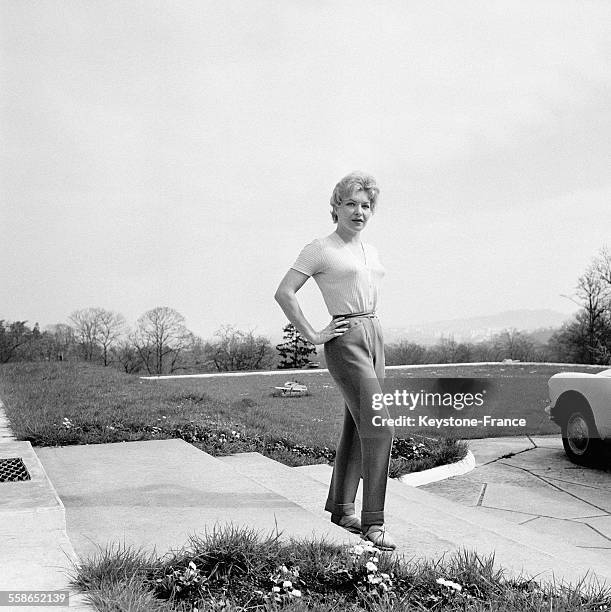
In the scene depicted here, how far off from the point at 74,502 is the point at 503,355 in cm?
1962

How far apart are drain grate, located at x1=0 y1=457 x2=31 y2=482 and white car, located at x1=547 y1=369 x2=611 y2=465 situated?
4.20m

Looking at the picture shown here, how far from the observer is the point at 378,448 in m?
3.30

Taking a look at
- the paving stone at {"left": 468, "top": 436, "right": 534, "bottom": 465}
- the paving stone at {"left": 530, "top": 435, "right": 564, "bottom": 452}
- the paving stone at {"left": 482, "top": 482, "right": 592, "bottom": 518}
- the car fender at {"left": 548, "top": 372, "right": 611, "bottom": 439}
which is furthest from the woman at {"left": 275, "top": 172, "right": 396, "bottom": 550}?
the paving stone at {"left": 530, "top": 435, "right": 564, "bottom": 452}

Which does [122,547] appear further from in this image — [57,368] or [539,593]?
[57,368]

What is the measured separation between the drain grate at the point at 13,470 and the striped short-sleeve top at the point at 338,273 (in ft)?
6.29

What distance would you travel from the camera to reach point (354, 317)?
3.33 metres

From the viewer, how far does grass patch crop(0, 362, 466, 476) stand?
20.1 feet

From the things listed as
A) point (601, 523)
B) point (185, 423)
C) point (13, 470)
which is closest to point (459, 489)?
point (601, 523)

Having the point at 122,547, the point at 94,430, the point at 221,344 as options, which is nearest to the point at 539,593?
the point at 122,547

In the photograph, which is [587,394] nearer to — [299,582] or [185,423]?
[185,423]

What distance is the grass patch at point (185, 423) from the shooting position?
614 cm

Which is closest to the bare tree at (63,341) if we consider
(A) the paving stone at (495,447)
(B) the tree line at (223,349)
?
(B) the tree line at (223,349)

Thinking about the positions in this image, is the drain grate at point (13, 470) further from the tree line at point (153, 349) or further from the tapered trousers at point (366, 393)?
the tree line at point (153, 349)

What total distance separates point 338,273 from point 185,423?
153 inches
